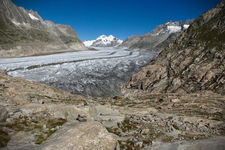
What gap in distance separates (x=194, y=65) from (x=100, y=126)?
44342mm

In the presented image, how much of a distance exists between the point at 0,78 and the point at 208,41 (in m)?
61.4

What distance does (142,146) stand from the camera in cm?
1462

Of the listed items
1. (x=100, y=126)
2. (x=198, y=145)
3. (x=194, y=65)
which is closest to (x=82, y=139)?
(x=100, y=126)

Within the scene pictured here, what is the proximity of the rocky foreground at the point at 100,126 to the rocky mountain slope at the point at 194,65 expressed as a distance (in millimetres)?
16986

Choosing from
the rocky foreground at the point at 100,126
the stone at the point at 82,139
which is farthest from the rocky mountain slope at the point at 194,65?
the stone at the point at 82,139

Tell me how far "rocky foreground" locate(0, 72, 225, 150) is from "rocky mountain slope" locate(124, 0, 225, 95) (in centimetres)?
1699

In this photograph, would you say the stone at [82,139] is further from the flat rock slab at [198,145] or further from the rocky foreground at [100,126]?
the flat rock slab at [198,145]

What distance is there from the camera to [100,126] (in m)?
13.5

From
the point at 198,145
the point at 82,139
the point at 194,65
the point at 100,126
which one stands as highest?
the point at 194,65

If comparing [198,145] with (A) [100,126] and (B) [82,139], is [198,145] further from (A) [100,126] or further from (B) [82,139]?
(B) [82,139]

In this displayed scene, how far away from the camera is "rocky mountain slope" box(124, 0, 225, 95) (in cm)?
4197

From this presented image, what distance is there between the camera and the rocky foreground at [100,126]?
38.8 ft

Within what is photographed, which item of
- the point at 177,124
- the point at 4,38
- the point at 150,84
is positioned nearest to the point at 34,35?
the point at 4,38

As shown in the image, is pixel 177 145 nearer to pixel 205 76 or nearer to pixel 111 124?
pixel 111 124
